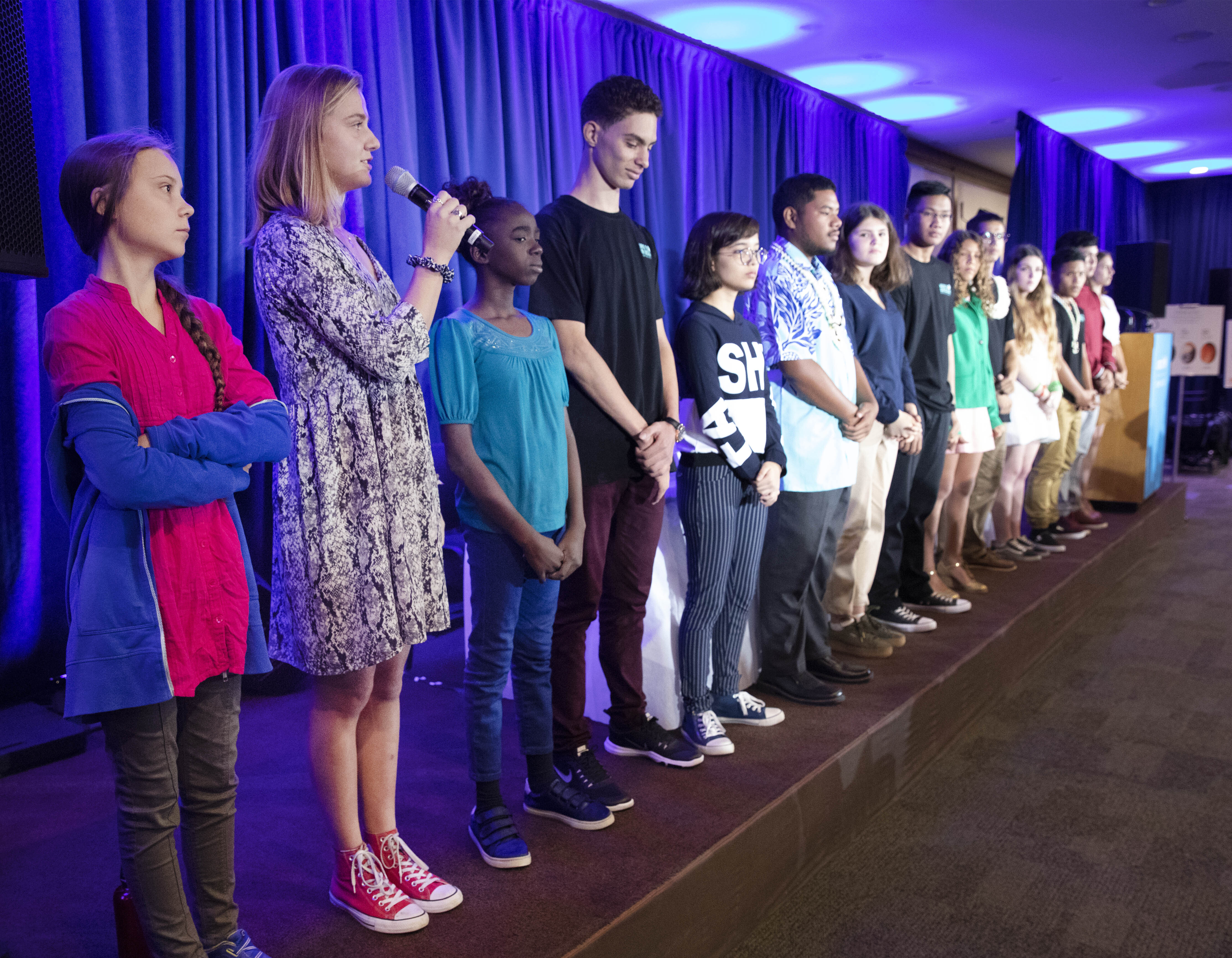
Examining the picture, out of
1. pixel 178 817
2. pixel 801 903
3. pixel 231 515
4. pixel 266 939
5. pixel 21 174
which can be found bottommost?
pixel 801 903

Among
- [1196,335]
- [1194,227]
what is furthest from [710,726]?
[1194,227]

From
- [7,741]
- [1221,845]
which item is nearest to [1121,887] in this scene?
[1221,845]

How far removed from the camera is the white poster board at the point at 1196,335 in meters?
8.15

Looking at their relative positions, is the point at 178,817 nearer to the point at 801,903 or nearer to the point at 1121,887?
the point at 801,903

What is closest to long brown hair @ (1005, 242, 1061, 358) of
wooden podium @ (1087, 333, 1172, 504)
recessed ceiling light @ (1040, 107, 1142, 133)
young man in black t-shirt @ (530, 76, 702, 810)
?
wooden podium @ (1087, 333, 1172, 504)

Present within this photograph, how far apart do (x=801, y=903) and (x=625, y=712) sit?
0.53m

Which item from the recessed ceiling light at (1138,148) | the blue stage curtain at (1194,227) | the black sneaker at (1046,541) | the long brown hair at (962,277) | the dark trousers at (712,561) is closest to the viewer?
the dark trousers at (712,561)

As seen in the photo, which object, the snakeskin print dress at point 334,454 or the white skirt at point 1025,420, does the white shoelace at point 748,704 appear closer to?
the snakeskin print dress at point 334,454

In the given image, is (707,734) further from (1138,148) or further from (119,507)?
(1138,148)

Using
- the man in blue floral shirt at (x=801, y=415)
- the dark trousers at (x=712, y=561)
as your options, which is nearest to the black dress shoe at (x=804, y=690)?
the man in blue floral shirt at (x=801, y=415)

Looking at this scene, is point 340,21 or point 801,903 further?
point 340,21

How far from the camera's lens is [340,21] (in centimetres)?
320

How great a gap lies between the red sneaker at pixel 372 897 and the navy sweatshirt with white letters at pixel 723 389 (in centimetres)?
112

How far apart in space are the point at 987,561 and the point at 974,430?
29.3 inches
